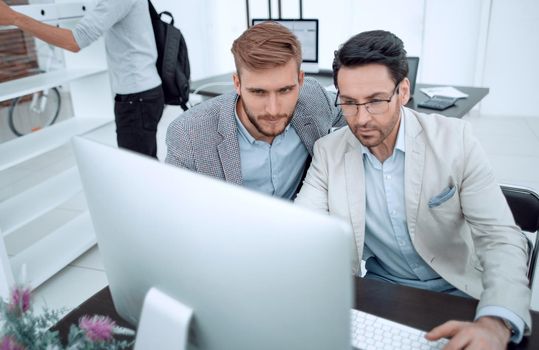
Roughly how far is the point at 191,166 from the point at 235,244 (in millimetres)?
992

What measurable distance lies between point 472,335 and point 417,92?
2.33m

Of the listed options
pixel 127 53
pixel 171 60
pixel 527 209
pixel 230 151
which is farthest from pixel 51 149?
pixel 527 209

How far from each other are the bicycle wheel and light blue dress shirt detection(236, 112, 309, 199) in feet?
12.6

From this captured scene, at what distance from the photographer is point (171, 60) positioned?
8.91 ft

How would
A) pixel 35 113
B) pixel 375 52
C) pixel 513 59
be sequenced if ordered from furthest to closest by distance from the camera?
pixel 35 113 → pixel 513 59 → pixel 375 52

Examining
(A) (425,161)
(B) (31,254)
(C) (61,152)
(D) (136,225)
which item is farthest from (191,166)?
(C) (61,152)

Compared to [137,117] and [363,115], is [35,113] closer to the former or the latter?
[137,117]

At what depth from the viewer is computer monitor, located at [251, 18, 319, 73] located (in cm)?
328

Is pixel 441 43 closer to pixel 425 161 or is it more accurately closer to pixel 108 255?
pixel 425 161

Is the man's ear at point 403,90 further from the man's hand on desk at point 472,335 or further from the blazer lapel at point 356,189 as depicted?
the man's hand on desk at point 472,335

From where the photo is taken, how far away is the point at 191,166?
4.94 feet

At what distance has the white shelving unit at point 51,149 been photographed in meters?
2.24

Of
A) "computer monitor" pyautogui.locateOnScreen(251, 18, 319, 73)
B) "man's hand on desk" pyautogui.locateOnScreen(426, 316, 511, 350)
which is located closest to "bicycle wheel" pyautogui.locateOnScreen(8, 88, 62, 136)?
"computer monitor" pyautogui.locateOnScreen(251, 18, 319, 73)

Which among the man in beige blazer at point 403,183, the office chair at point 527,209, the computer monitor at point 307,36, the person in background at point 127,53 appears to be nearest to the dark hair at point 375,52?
the man in beige blazer at point 403,183
